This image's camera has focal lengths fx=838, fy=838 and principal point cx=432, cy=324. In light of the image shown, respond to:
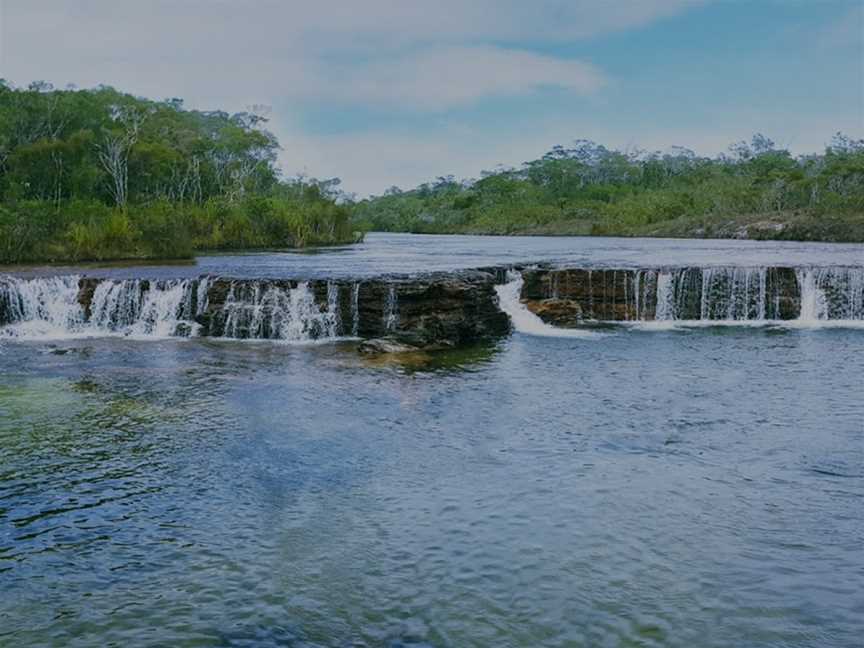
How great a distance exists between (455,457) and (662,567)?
345 cm

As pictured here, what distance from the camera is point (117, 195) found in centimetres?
4538

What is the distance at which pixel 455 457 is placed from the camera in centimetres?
988

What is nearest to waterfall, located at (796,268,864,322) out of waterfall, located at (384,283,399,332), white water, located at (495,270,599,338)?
white water, located at (495,270,599,338)

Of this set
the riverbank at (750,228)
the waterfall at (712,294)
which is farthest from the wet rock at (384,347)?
the riverbank at (750,228)

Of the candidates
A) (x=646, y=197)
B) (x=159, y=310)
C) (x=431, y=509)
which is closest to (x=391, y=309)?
(x=159, y=310)

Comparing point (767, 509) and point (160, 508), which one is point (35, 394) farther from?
point (767, 509)

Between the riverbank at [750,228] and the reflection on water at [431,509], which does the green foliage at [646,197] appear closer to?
the riverbank at [750,228]

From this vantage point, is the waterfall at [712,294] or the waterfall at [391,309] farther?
the waterfall at [712,294]

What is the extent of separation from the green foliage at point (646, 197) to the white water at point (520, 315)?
4028 cm

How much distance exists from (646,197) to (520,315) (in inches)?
2939

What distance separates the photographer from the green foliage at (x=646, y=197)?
226 feet

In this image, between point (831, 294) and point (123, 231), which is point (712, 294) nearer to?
point (831, 294)

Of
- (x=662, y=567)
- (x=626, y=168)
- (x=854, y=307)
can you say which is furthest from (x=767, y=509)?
(x=626, y=168)

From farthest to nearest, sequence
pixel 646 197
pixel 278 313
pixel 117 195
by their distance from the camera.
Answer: pixel 646 197
pixel 117 195
pixel 278 313
